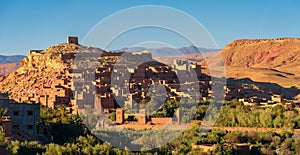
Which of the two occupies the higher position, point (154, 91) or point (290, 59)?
point (290, 59)

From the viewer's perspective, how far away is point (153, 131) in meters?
25.5

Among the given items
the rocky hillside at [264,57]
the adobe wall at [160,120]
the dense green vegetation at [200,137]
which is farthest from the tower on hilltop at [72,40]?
the adobe wall at [160,120]

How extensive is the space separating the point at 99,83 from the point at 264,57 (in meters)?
57.9

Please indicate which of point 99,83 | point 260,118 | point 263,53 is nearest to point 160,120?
point 260,118

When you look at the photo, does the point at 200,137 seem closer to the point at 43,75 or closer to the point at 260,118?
the point at 260,118

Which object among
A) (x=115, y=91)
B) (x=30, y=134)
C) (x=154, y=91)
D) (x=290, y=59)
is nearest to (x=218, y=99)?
(x=154, y=91)

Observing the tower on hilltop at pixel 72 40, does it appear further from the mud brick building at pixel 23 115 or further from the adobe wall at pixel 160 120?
the mud brick building at pixel 23 115

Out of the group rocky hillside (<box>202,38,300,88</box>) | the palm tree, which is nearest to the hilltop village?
the palm tree

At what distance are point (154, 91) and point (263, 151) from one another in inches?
538

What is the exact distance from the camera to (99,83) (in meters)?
36.9

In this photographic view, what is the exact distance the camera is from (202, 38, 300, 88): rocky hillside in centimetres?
7039

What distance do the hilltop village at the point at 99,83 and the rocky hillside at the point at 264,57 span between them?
23.0 meters

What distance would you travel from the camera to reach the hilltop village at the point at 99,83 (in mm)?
31575

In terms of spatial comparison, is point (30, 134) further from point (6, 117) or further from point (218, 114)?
point (218, 114)
